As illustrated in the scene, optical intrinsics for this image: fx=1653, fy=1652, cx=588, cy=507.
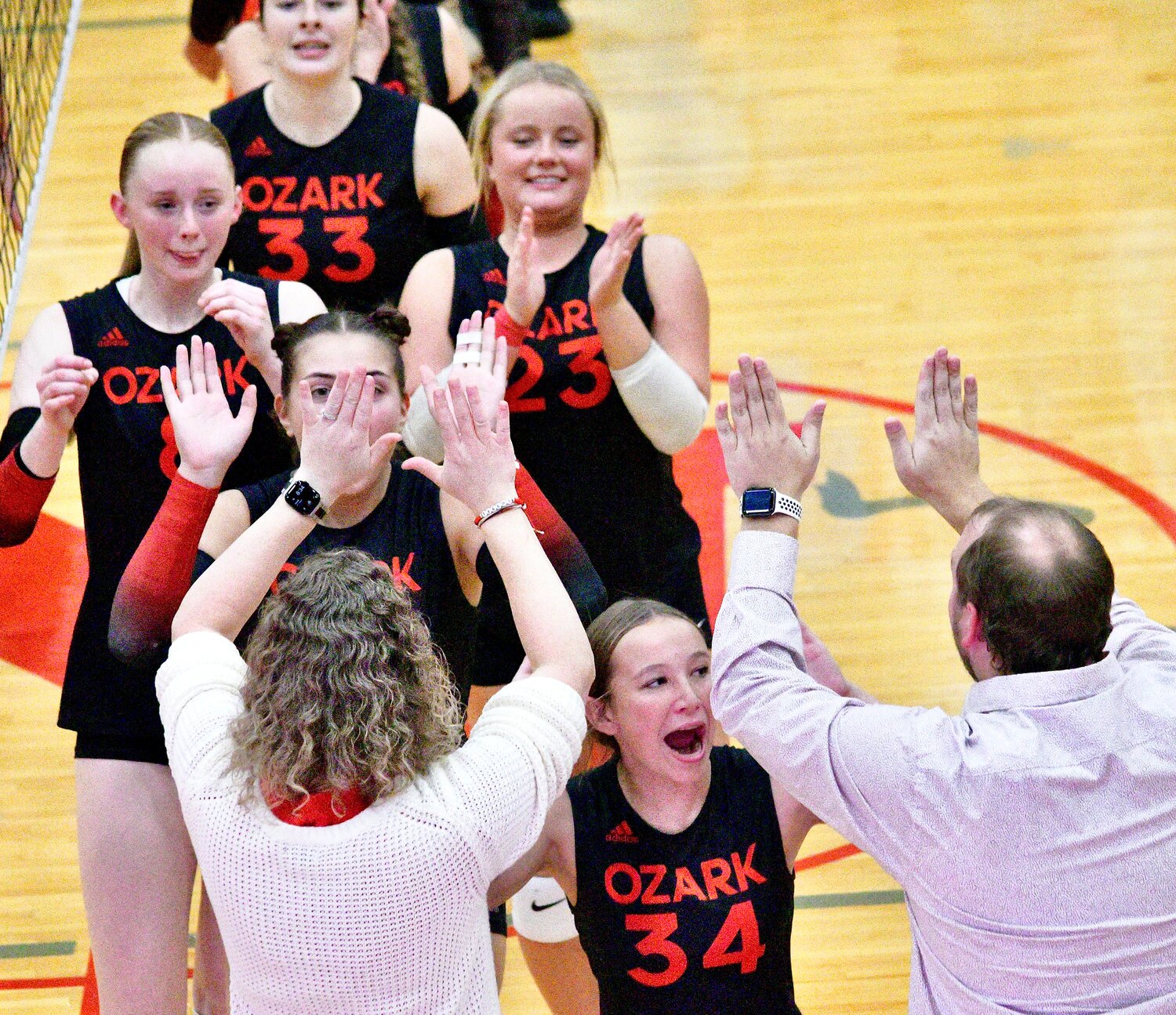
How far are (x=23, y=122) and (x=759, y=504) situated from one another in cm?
579

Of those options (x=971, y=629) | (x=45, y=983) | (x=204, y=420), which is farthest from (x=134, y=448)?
(x=971, y=629)

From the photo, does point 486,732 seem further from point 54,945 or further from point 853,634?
point 853,634

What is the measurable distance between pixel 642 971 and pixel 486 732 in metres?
0.61

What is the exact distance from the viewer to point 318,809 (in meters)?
2.12

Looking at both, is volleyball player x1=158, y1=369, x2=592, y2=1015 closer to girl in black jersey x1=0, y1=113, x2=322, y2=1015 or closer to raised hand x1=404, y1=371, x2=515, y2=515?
raised hand x1=404, y1=371, x2=515, y2=515

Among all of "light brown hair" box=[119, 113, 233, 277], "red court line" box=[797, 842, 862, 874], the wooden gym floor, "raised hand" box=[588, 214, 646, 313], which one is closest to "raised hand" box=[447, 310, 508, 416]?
"raised hand" box=[588, 214, 646, 313]

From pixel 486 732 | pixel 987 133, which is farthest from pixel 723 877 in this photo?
pixel 987 133

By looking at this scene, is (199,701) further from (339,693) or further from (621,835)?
(621,835)

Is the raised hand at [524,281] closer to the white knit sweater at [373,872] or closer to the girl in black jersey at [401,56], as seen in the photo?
the white knit sweater at [373,872]

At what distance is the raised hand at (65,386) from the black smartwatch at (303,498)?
61cm

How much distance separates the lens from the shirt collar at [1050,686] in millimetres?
2121

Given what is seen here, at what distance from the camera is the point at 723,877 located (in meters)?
2.64

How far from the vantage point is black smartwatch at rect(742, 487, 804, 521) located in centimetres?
238

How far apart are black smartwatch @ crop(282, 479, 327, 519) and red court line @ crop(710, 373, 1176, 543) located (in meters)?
3.58
